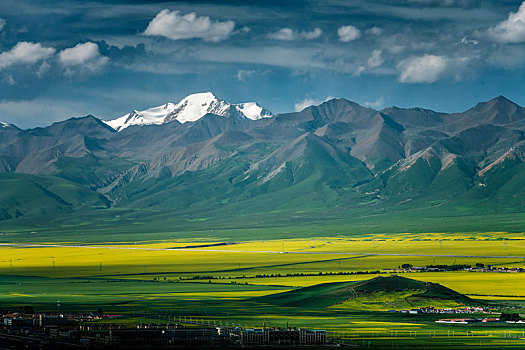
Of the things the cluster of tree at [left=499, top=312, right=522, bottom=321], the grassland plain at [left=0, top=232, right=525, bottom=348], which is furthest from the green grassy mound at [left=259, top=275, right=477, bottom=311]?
the cluster of tree at [left=499, top=312, right=522, bottom=321]

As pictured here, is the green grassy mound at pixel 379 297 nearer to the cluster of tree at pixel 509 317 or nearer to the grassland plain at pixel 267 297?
the grassland plain at pixel 267 297

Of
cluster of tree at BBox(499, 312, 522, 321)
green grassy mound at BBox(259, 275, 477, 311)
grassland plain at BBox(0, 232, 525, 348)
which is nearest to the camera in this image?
grassland plain at BBox(0, 232, 525, 348)

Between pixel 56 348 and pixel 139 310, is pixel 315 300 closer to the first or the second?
pixel 139 310

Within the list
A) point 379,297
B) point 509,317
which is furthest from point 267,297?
point 509,317

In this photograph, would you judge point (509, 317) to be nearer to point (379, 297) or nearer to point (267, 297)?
point (379, 297)

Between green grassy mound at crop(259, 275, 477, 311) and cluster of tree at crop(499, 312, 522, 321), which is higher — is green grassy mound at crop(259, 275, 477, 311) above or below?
above

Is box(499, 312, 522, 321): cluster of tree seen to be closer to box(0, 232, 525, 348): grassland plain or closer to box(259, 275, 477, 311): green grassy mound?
box(0, 232, 525, 348): grassland plain

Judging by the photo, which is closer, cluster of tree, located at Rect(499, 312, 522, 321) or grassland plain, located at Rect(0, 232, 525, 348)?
grassland plain, located at Rect(0, 232, 525, 348)

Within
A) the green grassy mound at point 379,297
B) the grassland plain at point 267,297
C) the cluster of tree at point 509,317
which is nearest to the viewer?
the grassland plain at point 267,297

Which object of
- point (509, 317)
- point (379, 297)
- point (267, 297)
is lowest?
point (509, 317)

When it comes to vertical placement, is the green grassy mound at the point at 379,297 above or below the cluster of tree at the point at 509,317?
above

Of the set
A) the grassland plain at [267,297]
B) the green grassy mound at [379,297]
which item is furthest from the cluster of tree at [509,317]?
the green grassy mound at [379,297]
